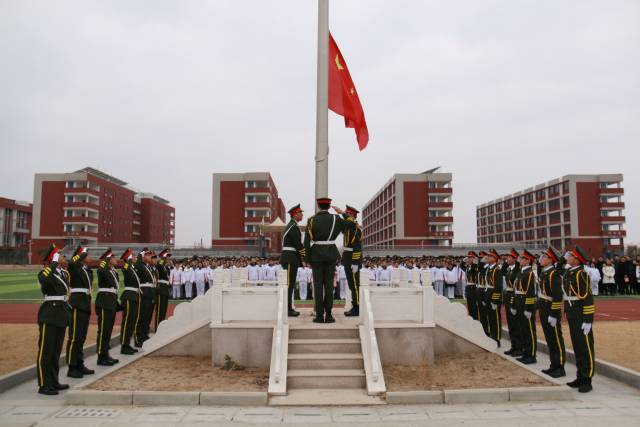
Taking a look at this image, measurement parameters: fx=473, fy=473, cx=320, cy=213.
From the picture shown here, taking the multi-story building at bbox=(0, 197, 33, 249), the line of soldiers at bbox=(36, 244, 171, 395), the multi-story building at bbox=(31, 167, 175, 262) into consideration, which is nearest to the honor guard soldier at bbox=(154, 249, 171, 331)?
the line of soldiers at bbox=(36, 244, 171, 395)

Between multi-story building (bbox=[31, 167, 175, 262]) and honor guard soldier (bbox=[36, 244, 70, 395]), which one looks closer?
honor guard soldier (bbox=[36, 244, 70, 395])

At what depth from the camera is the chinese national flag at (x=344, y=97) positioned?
36.7 ft

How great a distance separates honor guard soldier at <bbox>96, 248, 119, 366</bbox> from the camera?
8.59m

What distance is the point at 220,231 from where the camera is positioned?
196 feet

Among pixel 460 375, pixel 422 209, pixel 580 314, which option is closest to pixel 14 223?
pixel 422 209

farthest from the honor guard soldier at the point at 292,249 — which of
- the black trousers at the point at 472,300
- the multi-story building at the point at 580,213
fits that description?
the multi-story building at the point at 580,213

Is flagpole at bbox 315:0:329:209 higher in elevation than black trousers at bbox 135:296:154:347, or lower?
higher

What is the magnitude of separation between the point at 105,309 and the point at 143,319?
2073mm

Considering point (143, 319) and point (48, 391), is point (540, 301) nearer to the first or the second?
point (48, 391)

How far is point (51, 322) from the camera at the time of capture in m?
6.85

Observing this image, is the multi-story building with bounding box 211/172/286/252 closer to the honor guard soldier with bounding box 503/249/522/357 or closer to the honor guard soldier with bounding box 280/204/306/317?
the honor guard soldier with bounding box 280/204/306/317

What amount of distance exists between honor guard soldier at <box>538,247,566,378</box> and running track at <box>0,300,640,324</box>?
6.35 meters

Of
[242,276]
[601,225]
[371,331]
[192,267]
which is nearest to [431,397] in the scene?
[371,331]

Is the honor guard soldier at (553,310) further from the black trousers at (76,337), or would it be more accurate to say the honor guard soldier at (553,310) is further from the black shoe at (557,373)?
the black trousers at (76,337)
